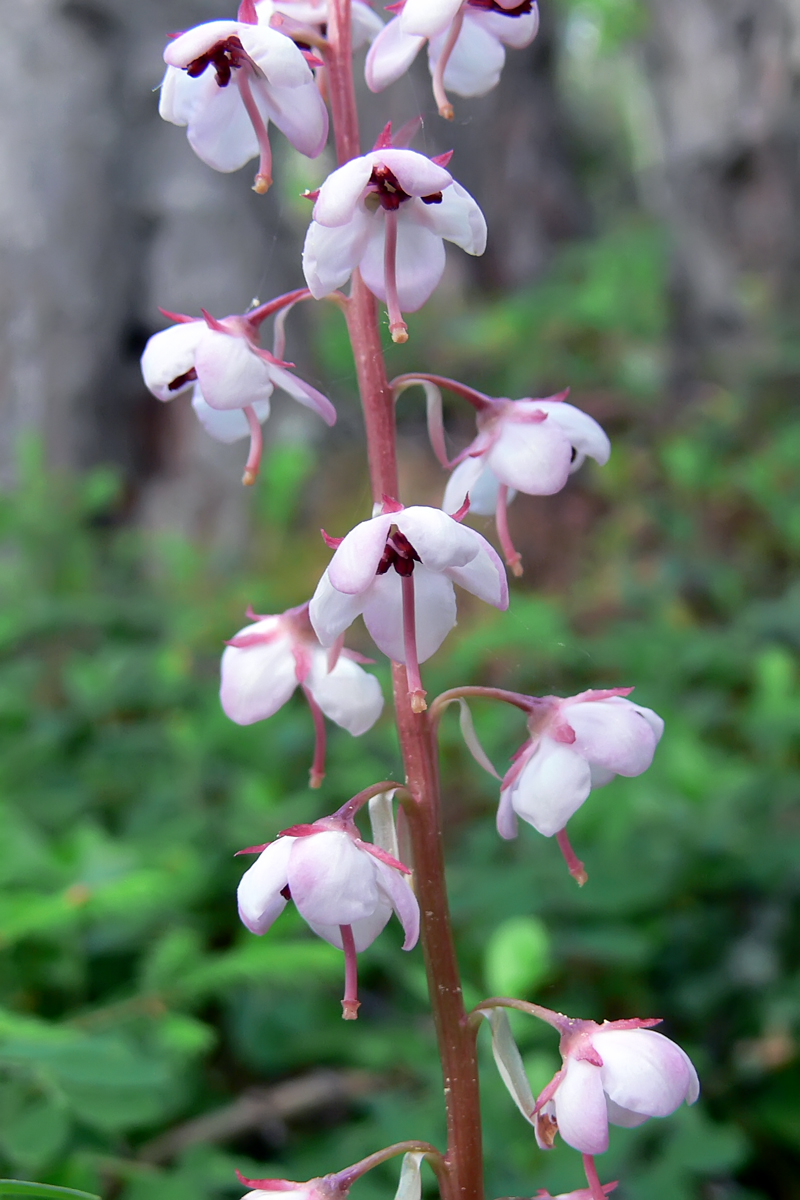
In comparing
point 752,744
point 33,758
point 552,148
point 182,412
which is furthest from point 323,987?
point 552,148

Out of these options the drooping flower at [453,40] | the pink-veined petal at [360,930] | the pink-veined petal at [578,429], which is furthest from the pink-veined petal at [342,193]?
the pink-veined petal at [360,930]

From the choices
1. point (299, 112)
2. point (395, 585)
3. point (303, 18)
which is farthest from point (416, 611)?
point (303, 18)

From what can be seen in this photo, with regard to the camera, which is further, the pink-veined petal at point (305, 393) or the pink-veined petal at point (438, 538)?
Answer: the pink-veined petal at point (305, 393)

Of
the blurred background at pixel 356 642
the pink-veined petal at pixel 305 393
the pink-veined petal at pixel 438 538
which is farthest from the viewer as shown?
the blurred background at pixel 356 642

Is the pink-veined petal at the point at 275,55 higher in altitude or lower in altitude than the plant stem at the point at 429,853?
higher

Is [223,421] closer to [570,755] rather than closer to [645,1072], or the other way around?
[570,755]

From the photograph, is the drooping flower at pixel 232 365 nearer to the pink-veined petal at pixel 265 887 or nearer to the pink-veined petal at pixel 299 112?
the pink-veined petal at pixel 299 112

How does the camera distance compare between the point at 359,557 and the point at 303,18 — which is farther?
the point at 303,18

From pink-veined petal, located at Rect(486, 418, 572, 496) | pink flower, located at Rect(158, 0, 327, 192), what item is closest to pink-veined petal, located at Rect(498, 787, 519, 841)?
pink-veined petal, located at Rect(486, 418, 572, 496)
